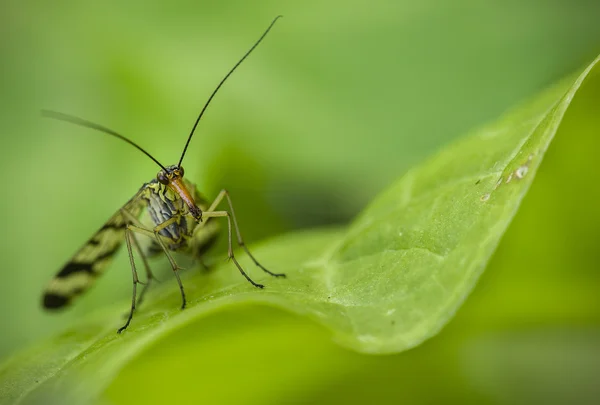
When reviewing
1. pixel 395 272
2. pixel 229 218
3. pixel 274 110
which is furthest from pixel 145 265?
pixel 395 272

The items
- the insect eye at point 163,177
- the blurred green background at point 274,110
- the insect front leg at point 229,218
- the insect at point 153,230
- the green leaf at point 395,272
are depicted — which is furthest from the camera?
the blurred green background at point 274,110

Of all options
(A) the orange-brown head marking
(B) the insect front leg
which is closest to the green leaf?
(B) the insect front leg

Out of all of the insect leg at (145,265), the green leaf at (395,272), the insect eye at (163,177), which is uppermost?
the insect eye at (163,177)

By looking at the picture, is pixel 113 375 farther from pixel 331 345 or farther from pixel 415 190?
pixel 415 190

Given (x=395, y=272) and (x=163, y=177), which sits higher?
(x=163, y=177)

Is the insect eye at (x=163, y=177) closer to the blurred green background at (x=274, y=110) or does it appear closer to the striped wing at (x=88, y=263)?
the striped wing at (x=88, y=263)

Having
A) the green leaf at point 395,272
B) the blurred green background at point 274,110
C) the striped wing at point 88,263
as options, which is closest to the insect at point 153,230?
the striped wing at point 88,263

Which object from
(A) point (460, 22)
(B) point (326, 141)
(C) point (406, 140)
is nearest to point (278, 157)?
(B) point (326, 141)

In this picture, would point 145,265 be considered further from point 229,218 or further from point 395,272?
point 395,272
